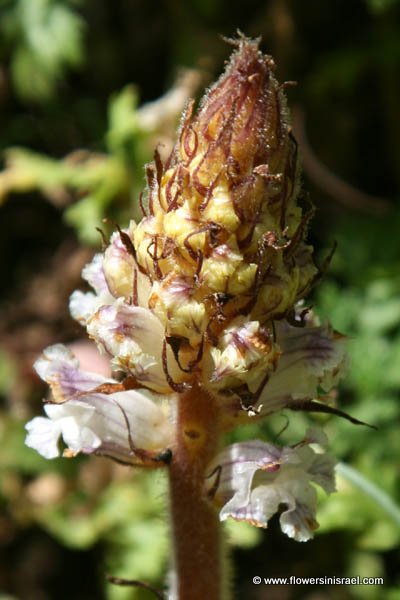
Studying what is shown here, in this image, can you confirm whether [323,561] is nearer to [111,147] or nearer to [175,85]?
[111,147]

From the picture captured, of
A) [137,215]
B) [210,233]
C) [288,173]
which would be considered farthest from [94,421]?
[137,215]

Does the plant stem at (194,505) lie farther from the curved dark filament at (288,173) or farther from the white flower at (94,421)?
the curved dark filament at (288,173)

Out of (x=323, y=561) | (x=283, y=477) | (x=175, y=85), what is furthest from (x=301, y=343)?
(x=175, y=85)

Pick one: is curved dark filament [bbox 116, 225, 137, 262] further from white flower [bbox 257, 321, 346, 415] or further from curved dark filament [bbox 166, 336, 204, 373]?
white flower [bbox 257, 321, 346, 415]

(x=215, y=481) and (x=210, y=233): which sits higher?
(x=210, y=233)

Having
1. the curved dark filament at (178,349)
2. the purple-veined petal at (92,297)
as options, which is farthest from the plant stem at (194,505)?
the purple-veined petal at (92,297)

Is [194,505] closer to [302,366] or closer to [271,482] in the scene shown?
[271,482]
